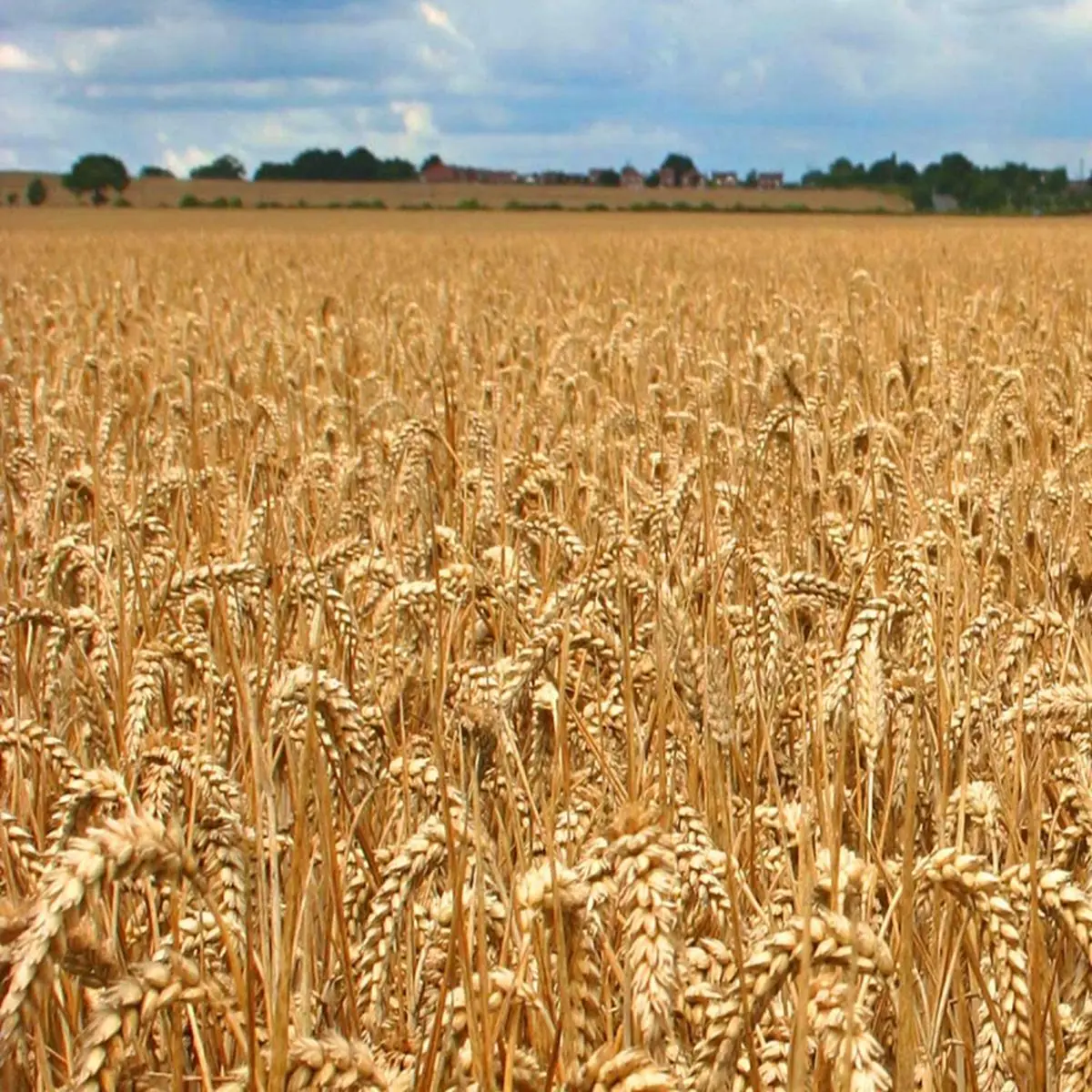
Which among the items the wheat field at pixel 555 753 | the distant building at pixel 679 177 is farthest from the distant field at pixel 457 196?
the wheat field at pixel 555 753

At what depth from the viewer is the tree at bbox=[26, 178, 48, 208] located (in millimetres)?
68000

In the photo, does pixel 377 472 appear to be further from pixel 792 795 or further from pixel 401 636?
pixel 792 795

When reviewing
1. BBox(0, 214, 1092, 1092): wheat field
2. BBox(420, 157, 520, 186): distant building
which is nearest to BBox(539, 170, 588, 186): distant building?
BBox(420, 157, 520, 186): distant building

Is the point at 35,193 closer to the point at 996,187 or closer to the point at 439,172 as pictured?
the point at 439,172

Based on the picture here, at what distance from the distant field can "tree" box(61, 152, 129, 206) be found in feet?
2.68

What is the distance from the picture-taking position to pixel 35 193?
223ft

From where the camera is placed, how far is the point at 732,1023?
0.84m

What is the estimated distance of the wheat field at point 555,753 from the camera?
2.97 feet

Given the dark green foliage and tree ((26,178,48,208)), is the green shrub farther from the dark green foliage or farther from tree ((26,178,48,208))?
the dark green foliage

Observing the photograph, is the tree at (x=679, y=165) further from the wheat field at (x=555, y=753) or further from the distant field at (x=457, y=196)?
the wheat field at (x=555, y=753)

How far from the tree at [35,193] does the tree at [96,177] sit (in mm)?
1435

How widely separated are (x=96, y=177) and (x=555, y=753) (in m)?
73.6

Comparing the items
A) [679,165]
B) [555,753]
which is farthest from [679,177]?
[555,753]

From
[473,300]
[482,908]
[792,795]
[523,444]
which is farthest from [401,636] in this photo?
[473,300]
